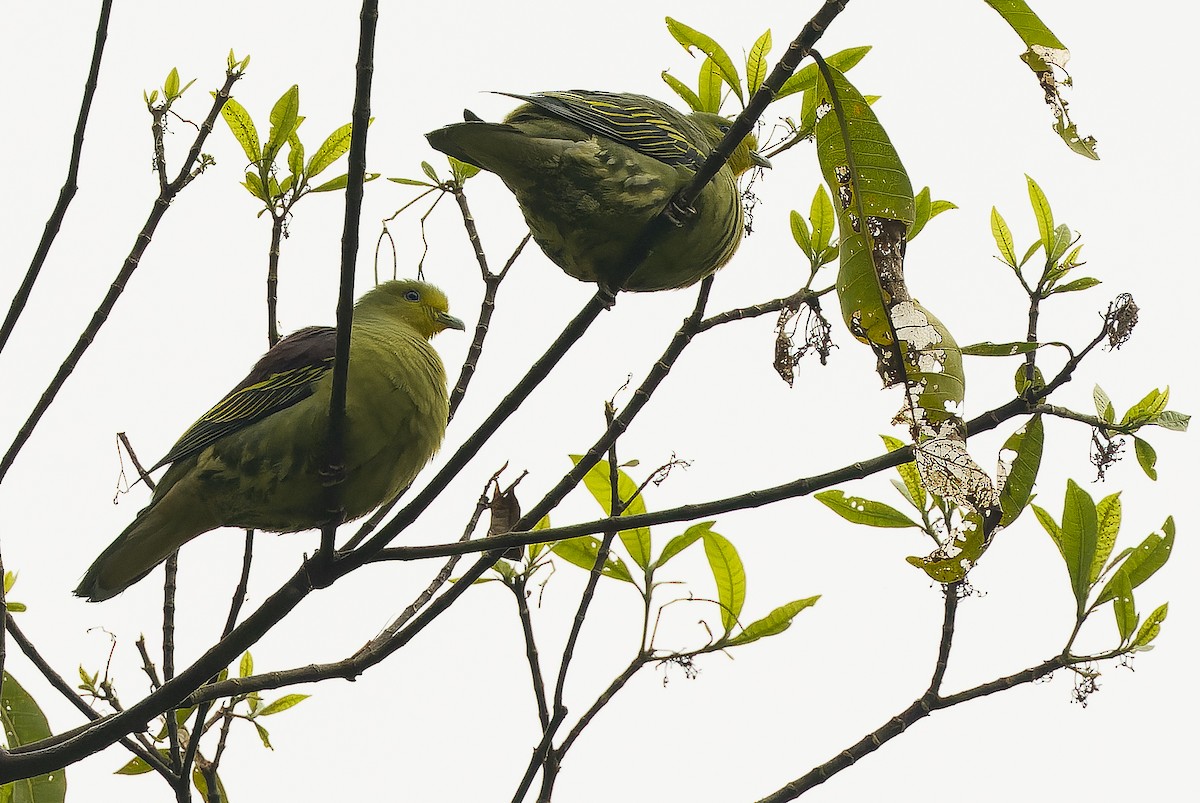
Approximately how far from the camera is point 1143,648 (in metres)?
3.04

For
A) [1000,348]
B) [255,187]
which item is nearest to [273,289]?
[255,187]

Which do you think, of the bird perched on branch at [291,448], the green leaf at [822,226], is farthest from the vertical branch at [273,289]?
the green leaf at [822,226]

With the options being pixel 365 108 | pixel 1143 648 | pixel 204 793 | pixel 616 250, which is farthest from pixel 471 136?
pixel 1143 648

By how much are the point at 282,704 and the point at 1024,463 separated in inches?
97.2

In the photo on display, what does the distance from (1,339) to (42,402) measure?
0.24m

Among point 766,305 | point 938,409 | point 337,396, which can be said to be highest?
point 766,305

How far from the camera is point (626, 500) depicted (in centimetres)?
338

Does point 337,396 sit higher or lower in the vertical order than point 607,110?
lower

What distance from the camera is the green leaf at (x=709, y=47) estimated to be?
3355 millimetres

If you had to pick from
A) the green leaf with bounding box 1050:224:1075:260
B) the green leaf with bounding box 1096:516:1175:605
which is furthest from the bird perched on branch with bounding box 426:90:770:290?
the green leaf with bounding box 1096:516:1175:605

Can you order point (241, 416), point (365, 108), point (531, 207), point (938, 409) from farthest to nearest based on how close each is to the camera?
point (531, 207) → point (241, 416) → point (938, 409) → point (365, 108)

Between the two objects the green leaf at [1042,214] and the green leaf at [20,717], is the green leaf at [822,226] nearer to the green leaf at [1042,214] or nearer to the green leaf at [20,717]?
the green leaf at [1042,214]

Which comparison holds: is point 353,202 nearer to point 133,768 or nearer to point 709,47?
point 709,47

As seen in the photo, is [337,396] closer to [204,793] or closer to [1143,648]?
[204,793]
